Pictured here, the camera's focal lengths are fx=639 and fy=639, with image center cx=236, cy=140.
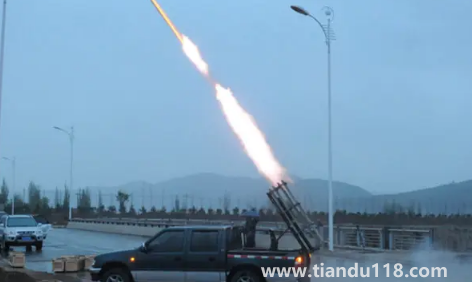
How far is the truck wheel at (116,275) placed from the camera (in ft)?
46.2

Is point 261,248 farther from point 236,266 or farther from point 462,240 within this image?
point 462,240

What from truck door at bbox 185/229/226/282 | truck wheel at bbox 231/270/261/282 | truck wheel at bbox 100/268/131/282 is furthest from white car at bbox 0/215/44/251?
truck wheel at bbox 231/270/261/282

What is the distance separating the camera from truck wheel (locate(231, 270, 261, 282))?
13.3 m

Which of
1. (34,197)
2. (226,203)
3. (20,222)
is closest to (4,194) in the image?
(34,197)

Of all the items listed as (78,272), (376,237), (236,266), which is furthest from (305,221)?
(376,237)

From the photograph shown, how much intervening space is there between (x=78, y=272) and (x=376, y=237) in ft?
49.8

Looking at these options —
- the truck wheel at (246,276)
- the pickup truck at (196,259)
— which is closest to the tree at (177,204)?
the pickup truck at (196,259)

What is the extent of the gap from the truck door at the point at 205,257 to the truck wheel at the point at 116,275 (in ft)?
4.74

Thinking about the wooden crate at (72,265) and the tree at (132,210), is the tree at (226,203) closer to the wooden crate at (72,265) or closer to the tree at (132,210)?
the tree at (132,210)

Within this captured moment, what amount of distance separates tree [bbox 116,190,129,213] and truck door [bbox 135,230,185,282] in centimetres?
7152

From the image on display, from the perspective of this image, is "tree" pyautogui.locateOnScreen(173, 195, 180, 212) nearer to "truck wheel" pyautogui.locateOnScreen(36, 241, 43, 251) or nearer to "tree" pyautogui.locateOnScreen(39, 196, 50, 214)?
"tree" pyautogui.locateOnScreen(39, 196, 50, 214)

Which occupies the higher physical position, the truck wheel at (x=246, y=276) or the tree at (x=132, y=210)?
the truck wheel at (x=246, y=276)

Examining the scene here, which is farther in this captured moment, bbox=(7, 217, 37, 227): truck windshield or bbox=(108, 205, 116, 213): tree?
bbox=(108, 205, 116, 213): tree

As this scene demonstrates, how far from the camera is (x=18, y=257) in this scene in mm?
20953
